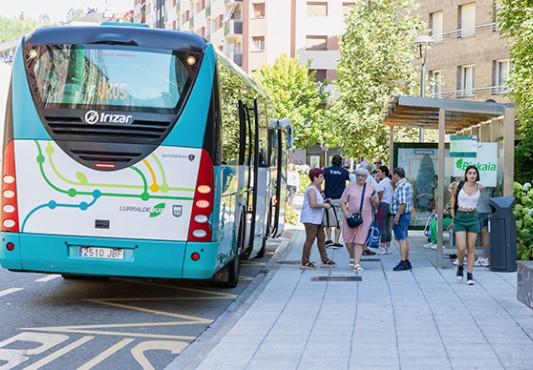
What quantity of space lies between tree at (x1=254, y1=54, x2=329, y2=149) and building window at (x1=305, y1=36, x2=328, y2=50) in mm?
6430

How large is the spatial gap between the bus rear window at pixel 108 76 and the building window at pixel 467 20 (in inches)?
1468

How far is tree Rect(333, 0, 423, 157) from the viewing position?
127 feet

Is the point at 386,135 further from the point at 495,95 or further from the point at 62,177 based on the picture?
the point at 62,177

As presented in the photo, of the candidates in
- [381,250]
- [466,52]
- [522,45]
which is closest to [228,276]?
[381,250]

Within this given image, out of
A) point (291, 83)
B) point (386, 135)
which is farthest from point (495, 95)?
point (291, 83)

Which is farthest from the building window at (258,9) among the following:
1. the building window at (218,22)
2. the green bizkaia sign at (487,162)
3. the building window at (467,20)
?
the green bizkaia sign at (487,162)

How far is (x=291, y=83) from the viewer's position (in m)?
70.1

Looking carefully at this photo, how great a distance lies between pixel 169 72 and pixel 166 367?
4.12 m

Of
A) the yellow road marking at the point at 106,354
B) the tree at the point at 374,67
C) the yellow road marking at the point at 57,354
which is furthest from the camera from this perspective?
the tree at the point at 374,67

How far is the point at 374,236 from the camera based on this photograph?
1955 centimetres

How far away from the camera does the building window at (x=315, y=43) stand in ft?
255

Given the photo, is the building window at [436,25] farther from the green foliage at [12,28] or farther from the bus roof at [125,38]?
the green foliage at [12,28]

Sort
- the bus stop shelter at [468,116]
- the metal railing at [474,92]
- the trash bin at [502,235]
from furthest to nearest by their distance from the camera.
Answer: the metal railing at [474,92] → the bus stop shelter at [468,116] → the trash bin at [502,235]

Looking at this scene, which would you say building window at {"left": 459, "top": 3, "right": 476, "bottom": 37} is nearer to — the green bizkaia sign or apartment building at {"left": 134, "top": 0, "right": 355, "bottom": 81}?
apartment building at {"left": 134, "top": 0, "right": 355, "bottom": 81}
